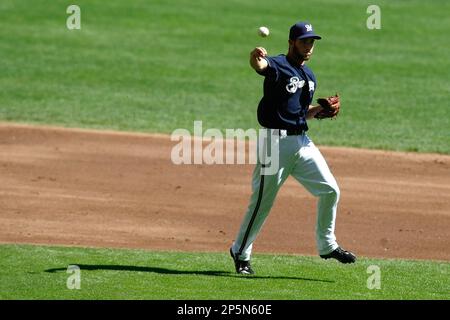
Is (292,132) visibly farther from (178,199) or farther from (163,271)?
(178,199)

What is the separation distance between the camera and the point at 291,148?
29.3 ft

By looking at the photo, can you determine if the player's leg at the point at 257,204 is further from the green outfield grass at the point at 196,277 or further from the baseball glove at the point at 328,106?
the baseball glove at the point at 328,106

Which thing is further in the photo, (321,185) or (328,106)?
(328,106)

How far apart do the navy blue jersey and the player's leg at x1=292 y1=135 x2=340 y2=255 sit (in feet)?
0.76

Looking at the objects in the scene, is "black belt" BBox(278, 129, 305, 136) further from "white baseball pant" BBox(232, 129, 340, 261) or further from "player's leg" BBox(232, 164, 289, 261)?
"player's leg" BBox(232, 164, 289, 261)

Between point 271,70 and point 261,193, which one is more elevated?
point 271,70

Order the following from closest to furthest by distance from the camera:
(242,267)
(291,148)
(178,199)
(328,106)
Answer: (291,148), (242,267), (328,106), (178,199)

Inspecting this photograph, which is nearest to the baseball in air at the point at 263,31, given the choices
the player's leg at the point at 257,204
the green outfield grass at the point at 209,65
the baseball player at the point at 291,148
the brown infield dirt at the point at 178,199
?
the baseball player at the point at 291,148

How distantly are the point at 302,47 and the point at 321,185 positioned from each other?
3.96 feet

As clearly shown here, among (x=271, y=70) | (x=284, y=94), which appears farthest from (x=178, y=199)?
(x=271, y=70)

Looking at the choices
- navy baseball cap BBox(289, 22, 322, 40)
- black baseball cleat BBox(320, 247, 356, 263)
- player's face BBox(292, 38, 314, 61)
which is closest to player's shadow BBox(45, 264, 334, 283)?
black baseball cleat BBox(320, 247, 356, 263)

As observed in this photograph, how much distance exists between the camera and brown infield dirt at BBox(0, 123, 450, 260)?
10.8m
